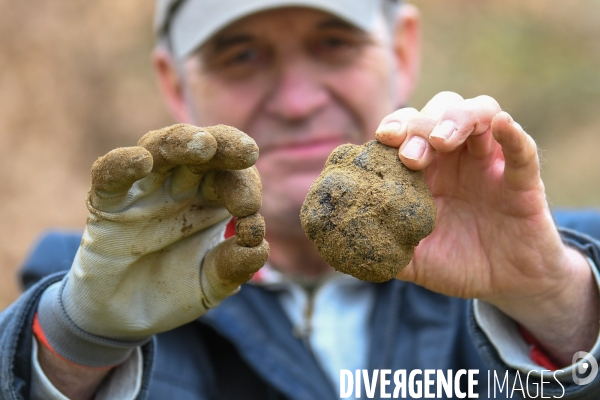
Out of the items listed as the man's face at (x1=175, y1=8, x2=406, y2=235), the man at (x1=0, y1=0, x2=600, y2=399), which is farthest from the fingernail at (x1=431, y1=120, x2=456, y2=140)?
the man's face at (x1=175, y1=8, x2=406, y2=235)

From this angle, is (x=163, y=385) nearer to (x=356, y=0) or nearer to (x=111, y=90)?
(x=356, y=0)

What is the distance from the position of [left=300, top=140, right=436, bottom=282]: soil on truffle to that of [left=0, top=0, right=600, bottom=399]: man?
0.07m

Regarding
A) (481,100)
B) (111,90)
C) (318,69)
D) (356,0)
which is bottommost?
(481,100)

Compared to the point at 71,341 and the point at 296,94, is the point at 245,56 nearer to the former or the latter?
the point at 296,94

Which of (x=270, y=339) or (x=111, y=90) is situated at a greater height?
(x=111, y=90)

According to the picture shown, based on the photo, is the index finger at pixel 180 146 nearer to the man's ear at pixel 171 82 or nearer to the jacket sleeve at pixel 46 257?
the jacket sleeve at pixel 46 257

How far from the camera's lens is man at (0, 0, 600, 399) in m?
1.37

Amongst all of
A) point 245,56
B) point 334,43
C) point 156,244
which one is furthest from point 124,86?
point 156,244

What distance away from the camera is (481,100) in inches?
56.2

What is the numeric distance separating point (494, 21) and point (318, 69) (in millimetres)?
5515

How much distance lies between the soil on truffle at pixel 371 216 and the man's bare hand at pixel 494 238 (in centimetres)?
6

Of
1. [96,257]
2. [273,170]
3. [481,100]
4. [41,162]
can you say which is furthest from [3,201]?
[481,100]

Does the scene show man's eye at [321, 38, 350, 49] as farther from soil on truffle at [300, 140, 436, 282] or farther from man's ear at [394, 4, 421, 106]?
soil on truffle at [300, 140, 436, 282]

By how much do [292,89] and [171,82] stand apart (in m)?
0.90
